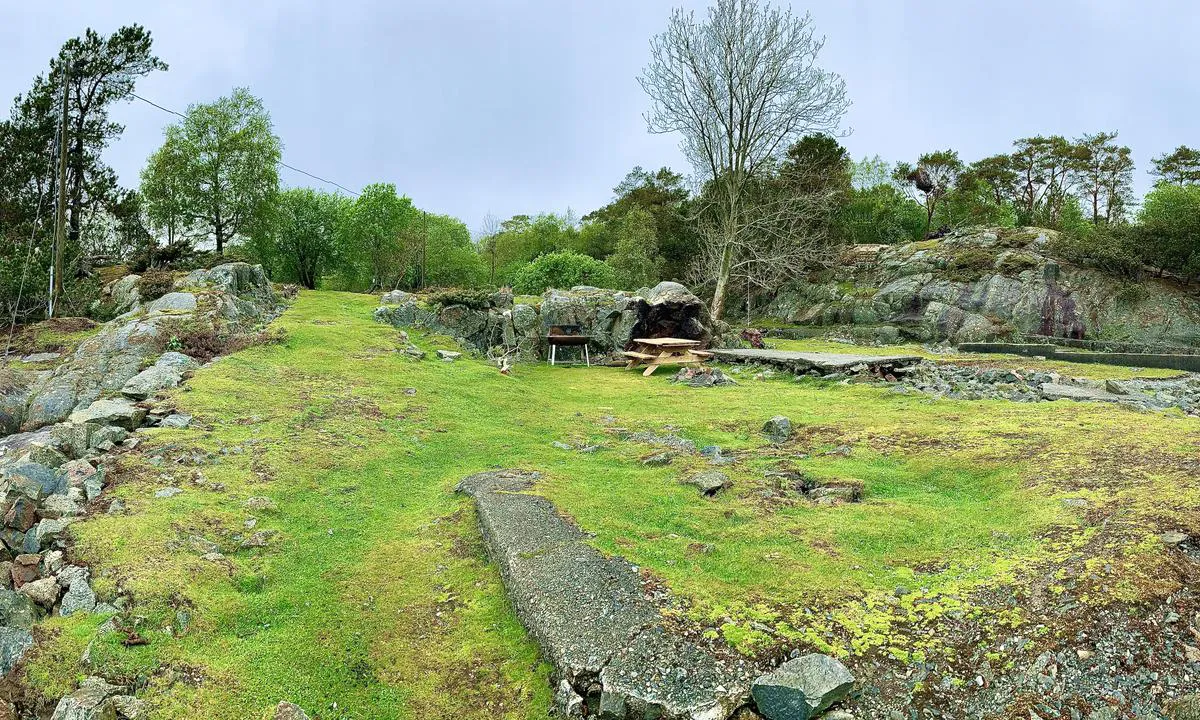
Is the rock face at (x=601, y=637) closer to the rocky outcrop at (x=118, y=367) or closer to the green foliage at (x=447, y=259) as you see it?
the rocky outcrop at (x=118, y=367)

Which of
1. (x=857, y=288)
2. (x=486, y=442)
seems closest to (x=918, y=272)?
(x=857, y=288)

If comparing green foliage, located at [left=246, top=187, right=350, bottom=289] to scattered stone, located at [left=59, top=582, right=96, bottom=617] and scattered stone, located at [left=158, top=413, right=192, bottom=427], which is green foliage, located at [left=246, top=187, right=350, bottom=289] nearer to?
scattered stone, located at [left=158, top=413, right=192, bottom=427]

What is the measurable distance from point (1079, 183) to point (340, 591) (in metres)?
54.0

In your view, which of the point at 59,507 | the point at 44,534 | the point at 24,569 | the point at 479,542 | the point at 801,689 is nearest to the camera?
the point at 801,689

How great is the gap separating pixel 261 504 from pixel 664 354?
45.3 feet

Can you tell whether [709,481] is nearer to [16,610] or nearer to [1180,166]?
[16,610]

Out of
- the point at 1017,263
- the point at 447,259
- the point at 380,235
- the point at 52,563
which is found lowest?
the point at 52,563

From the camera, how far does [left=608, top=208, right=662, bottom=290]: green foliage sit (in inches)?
1383

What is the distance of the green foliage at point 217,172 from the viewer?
3253cm

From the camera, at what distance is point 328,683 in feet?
11.4

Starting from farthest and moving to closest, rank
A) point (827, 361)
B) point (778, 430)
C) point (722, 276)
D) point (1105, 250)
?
1. point (722, 276)
2. point (1105, 250)
3. point (827, 361)
4. point (778, 430)

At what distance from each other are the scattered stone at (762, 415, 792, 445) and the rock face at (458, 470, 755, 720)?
4.47m

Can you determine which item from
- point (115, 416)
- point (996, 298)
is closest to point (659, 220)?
point (996, 298)

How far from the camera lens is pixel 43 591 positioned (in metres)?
3.94
